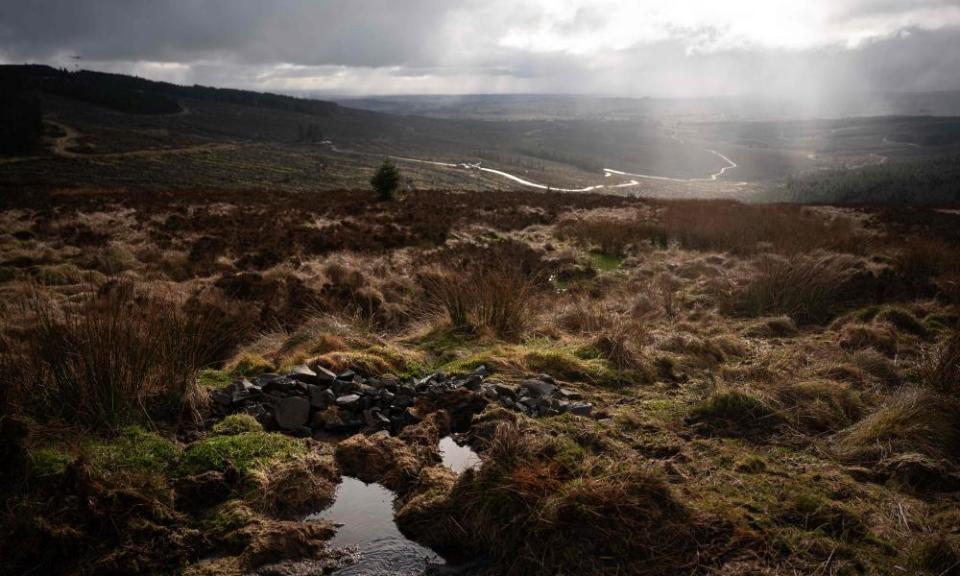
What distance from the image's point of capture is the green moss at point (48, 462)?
12.0 feet

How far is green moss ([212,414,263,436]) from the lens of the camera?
466cm

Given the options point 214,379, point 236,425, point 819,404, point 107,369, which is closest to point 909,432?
point 819,404

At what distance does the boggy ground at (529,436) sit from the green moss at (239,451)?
2 cm

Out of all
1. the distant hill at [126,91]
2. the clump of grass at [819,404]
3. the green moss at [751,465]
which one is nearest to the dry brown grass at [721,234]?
the clump of grass at [819,404]

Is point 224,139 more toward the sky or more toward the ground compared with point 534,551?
more toward the sky

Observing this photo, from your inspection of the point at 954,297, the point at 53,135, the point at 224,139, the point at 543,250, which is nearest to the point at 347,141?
the point at 224,139

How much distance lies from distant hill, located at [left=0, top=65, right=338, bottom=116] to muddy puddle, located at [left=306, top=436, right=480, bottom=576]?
364 feet

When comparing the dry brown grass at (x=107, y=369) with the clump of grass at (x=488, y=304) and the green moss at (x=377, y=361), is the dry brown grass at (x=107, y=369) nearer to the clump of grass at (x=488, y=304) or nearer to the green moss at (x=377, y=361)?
the green moss at (x=377, y=361)

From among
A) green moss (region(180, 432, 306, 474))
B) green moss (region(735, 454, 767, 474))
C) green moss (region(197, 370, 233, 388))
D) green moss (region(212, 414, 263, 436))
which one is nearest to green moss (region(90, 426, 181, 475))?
green moss (region(180, 432, 306, 474))

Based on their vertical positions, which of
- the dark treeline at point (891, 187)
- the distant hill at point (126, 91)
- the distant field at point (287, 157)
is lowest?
the dark treeline at point (891, 187)

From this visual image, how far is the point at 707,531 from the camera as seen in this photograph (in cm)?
355

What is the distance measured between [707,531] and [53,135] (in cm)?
9310

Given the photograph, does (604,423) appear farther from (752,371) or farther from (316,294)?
(316,294)

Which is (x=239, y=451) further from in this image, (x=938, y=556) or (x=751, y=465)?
(x=938, y=556)
